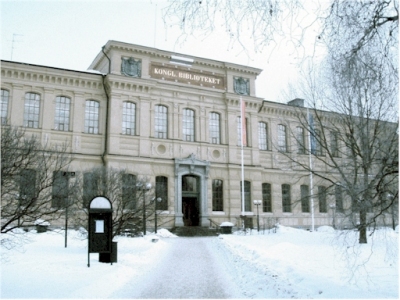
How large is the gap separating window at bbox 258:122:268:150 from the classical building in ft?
0.31

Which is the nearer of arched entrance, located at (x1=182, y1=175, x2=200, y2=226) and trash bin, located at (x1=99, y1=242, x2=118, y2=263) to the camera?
trash bin, located at (x1=99, y1=242, x2=118, y2=263)

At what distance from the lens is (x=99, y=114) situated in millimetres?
29812

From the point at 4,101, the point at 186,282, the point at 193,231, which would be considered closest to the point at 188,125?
the point at 193,231

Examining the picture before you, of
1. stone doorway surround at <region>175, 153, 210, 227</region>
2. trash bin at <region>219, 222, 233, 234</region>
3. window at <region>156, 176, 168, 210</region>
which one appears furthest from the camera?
stone doorway surround at <region>175, 153, 210, 227</region>

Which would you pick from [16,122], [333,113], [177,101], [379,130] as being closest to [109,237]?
[379,130]

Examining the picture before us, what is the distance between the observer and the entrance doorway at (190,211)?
106 feet

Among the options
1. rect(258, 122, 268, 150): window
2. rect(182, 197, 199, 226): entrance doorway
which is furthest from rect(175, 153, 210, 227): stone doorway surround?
rect(258, 122, 268, 150): window

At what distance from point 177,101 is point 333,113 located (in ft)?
55.7

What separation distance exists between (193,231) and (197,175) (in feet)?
16.5

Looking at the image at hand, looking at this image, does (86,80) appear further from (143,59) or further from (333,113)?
(333,113)

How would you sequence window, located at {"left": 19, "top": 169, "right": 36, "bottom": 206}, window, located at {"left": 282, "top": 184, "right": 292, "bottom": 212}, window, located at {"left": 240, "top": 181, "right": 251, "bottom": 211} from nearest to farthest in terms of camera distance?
1. window, located at {"left": 19, "top": 169, "right": 36, "bottom": 206}
2. window, located at {"left": 240, "top": 181, "right": 251, "bottom": 211}
3. window, located at {"left": 282, "top": 184, "right": 292, "bottom": 212}

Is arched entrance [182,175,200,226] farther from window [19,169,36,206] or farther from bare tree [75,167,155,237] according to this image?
window [19,169,36,206]

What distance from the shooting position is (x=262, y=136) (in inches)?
1423

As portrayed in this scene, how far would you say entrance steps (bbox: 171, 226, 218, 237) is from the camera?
28.1m
